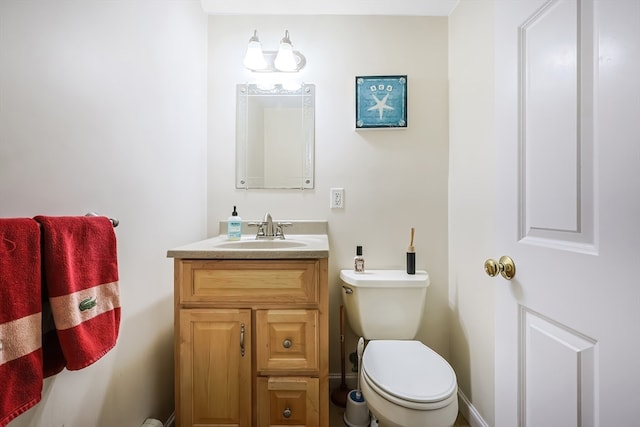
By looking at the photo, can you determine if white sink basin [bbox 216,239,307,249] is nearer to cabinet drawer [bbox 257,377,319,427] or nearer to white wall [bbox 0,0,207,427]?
white wall [bbox 0,0,207,427]

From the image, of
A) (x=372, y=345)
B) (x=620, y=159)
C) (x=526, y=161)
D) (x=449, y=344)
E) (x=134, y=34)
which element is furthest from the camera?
(x=449, y=344)

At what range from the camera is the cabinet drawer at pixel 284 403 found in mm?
1024

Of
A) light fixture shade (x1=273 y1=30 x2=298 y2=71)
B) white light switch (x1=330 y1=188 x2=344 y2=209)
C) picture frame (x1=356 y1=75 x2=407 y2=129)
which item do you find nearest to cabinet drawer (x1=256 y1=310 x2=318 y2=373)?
white light switch (x1=330 y1=188 x2=344 y2=209)

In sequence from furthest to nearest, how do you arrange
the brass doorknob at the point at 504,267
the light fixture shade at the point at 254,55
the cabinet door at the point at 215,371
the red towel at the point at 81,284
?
the light fixture shade at the point at 254,55, the cabinet door at the point at 215,371, the brass doorknob at the point at 504,267, the red towel at the point at 81,284

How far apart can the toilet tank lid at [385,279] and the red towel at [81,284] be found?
976mm

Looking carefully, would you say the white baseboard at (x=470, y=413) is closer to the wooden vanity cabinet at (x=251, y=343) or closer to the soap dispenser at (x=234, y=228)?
the wooden vanity cabinet at (x=251, y=343)

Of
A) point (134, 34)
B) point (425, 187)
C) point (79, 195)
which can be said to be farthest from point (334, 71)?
point (79, 195)

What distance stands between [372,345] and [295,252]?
0.60 meters

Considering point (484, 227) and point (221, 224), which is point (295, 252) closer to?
point (221, 224)

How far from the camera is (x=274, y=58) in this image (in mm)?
1553

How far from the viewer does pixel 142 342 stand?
107cm

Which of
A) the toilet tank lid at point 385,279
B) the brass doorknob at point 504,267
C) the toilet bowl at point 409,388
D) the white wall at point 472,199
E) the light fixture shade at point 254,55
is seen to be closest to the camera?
the brass doorknob at point 504,267

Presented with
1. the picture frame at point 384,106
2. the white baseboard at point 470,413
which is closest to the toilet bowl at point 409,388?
the white baseboard at point 470,413

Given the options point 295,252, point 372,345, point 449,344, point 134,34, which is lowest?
point 449,344
